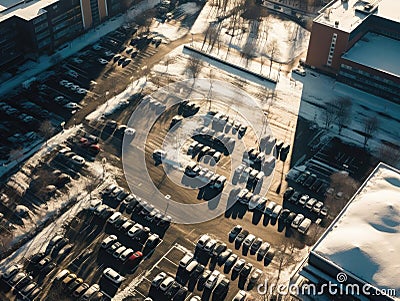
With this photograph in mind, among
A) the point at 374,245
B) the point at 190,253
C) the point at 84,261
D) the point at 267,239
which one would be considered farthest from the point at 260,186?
the point at 84,261

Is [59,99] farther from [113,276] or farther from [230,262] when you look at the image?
[230,262]

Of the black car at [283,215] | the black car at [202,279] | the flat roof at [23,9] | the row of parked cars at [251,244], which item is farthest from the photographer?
the flat roof at [23,9]

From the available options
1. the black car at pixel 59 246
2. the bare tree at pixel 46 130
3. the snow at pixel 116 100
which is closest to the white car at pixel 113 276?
the black car at pixel 59 246

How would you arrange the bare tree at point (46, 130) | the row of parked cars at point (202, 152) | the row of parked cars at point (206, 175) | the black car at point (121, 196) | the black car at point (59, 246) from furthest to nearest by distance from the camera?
the bare tree at point (46, 130)
the row of parked cars at point (202, 152)
the row of parked cars at point (206, 175)
the black car at point (121, 196)
the black car at point (59, 246)

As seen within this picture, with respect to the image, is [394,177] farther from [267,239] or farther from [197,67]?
[197,67]

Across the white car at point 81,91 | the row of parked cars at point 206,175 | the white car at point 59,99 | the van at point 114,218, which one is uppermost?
the white car at point 81,91

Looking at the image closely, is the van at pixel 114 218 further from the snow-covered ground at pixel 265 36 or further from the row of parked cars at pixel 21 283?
the snow-covered ground at pixel 265 36
